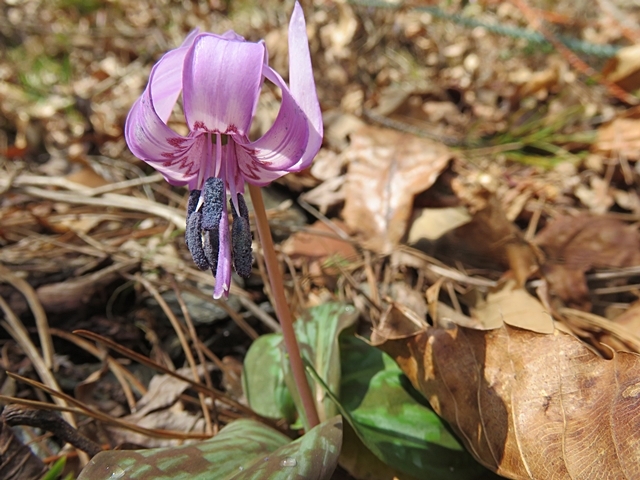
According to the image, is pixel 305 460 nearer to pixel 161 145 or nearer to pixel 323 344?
pixel 323 344

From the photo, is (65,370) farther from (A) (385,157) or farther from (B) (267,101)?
(B) (267,101)

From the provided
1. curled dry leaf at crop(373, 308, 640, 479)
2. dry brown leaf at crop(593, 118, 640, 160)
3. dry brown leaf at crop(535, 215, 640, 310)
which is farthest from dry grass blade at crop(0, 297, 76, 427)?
dry brown leaf at crop(593, 118, 640, 160)

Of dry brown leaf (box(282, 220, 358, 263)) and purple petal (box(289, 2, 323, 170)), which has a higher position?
purple petal (box(289, 2, 323, 170))

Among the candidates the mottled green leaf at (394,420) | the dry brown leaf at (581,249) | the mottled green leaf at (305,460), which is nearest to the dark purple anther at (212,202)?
the mottled green leaf at (305,460)

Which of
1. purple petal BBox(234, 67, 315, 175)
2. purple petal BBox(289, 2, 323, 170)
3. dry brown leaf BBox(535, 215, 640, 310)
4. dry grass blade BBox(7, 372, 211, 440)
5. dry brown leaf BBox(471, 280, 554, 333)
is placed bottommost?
dry brown leaf BBox(535, 215, 640, 310)

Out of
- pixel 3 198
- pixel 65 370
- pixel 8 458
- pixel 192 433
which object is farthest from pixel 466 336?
pixel 3 198

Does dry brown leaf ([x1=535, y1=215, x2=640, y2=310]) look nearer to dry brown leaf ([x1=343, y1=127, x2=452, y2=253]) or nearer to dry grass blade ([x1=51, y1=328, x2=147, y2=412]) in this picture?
dry brown leaf ([x1=343, y1=127, x2=452, y2=253])

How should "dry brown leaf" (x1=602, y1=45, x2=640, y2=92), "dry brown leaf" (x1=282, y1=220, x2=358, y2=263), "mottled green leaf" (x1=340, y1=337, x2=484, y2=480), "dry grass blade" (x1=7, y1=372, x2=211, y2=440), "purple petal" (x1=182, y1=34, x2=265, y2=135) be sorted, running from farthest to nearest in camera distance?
"dry brown leaf" (x1=602, y1=45, x2=640, y2=92), "dry brown leaf" (x1=282, y1=220, x2=358, y2=263), "dry grass blade" (x1=7, y1=372, x2=211, y2=440), "mottled green leaf" (x1=340, y1=337, x2=484, y2=480), "purple petal" (x1=182, y1=34, x2=265, y2=135)
